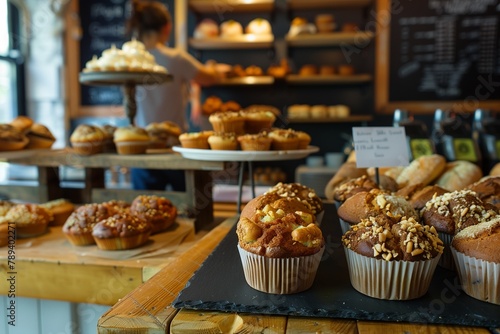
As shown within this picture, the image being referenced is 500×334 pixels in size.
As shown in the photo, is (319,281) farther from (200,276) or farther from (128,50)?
(128,50)

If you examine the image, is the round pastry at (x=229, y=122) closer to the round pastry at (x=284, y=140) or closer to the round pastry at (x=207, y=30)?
the round pastry at (x=284, y=140)

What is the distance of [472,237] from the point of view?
3.45 feet

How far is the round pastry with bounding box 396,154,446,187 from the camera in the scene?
74.5 inches

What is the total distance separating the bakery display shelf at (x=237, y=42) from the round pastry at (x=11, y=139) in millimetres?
2687

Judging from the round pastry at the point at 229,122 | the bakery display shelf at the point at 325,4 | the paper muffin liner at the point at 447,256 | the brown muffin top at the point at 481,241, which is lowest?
the paper muffin liner at the point at 447,256

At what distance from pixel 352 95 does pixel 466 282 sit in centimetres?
385

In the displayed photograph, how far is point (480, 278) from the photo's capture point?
3.28 ft

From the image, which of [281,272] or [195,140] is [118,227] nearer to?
[195,140]

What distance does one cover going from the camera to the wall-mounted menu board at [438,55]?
437 cm

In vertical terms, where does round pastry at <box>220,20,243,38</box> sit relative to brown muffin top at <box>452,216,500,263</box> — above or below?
above

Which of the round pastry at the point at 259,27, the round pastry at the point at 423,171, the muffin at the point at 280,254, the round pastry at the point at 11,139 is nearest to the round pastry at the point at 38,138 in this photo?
the round pastry at the point at 11,139

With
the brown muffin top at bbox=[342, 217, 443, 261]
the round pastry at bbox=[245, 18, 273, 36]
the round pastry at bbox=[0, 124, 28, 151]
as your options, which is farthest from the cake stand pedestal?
the round pastry at bbox=[245, 18, 273, 36]

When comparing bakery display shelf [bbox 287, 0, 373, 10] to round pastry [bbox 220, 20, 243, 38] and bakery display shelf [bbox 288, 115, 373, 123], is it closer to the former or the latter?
round pastry [bbox 220, 20, 243, 38]

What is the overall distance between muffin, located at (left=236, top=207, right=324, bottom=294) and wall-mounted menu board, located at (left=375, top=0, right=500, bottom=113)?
12.4 ft
